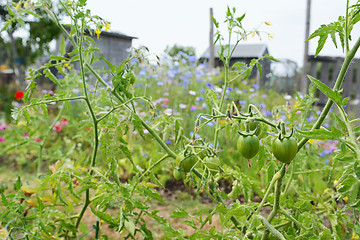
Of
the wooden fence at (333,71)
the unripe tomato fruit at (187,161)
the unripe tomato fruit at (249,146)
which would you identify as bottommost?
the unripe tomato fruit at (187,161)

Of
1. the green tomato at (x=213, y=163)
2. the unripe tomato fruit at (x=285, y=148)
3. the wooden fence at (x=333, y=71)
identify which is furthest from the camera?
the wooden fence at (x=333, y=71)

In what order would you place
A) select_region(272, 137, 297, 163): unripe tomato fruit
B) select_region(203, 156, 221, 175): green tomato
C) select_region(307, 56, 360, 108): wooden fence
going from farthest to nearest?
1. select_region(307, 56, 360, 108): wooden fence
2. select_region(203, 156, 221, 175): green tomato
3. select_region(272, 137, 297, 163): unripe tomato fruit

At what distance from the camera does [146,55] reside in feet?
3.48

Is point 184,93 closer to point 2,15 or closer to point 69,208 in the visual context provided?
point 69,208

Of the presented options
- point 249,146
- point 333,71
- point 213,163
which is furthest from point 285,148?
point 333,71

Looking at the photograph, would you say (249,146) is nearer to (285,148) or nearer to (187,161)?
(285,148)

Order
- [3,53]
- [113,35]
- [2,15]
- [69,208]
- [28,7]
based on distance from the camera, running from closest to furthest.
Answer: [28,7]
[69,208]
[113,35]
[2,15]
[3,53]

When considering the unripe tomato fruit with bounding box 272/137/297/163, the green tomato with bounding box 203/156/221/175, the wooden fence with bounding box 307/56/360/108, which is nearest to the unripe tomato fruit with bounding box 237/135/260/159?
the unripe tomato fruit with bounding box 272/137/297/163

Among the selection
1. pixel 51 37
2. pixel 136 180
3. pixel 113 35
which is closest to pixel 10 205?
pixel 136 180

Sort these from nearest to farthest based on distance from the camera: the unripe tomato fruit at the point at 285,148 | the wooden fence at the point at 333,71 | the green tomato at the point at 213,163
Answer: the unripe tomato fruit at the point at 285,148 < the green tomato at the point at 213,163 < the wooden fence at the point at 333,71

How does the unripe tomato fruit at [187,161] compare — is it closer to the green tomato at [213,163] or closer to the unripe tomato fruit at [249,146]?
the green tomato at [213,163]

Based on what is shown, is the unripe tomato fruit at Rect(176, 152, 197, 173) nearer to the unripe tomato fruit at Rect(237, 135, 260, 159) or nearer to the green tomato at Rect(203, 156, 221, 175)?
the green tomato at Rect(203, 156, 221, 175)

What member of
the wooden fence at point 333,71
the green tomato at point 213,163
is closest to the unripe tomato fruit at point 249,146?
the green tomato at point 213,163

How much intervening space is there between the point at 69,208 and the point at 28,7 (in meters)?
0.81
